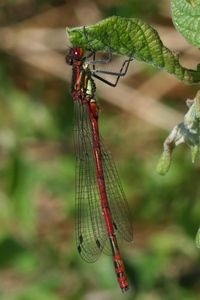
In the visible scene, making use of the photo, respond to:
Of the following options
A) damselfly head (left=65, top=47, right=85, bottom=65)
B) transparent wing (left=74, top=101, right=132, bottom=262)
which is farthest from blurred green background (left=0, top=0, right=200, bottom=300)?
damselfly head (left=65, top=47, right=85, bottom=65)

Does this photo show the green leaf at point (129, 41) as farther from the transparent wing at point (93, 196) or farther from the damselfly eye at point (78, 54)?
the transparent wing at point (93, 196)

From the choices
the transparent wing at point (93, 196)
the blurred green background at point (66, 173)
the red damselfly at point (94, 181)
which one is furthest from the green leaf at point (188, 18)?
the blurred green background at point (66, 173)

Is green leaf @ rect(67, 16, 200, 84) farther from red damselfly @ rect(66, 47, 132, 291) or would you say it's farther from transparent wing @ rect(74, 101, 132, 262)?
transparent wing @ rect(74, 101, 132, 262)

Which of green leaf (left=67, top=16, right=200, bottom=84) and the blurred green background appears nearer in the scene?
green leaf (left=67, top=16, right=200, bottom=84)

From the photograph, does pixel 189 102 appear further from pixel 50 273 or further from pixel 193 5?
pixel 50 273

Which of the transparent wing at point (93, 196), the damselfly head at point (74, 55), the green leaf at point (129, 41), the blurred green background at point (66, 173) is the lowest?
the blurred green background at point (66, 173)

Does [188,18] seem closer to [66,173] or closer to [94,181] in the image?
[94,181]
